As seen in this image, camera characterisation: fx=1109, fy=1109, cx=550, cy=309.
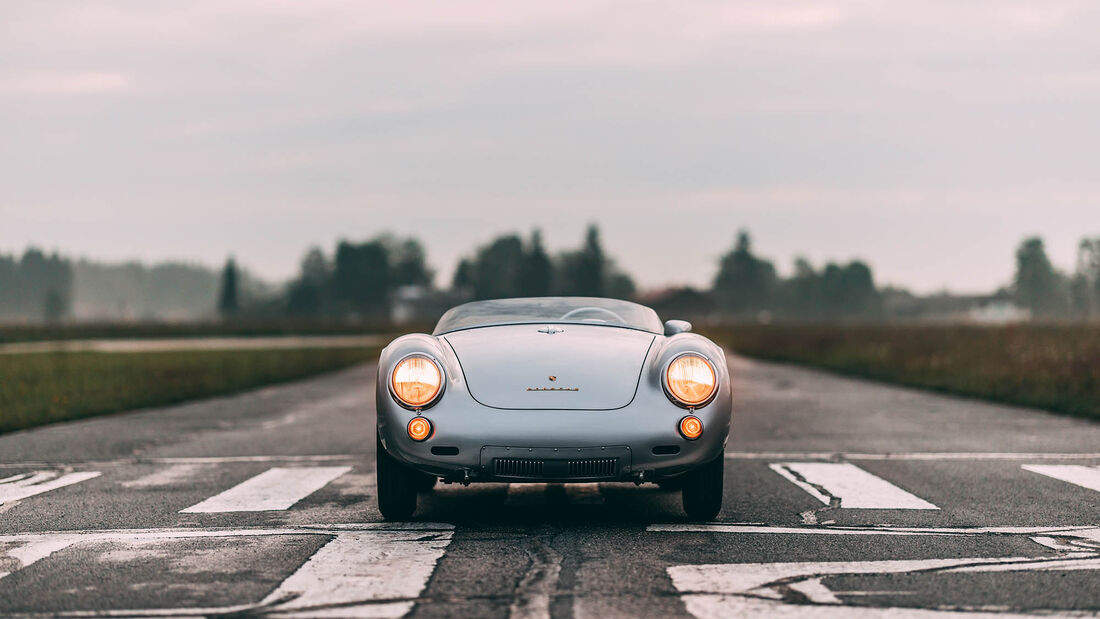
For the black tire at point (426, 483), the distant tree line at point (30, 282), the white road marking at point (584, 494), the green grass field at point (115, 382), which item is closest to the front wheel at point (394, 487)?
the black tire at point (426, 483)

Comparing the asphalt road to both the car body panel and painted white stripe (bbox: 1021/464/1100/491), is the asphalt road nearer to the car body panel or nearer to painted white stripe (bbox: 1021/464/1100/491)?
painted white stripe (bbox: 1021/464/1100/491)

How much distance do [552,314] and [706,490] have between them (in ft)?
5.15

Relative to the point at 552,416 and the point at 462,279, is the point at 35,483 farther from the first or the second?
the point at 462,279

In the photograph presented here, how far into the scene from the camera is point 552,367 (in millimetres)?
5766

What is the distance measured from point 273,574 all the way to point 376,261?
173m

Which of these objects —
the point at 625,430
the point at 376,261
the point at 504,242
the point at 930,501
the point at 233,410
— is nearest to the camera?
the point at 625,430

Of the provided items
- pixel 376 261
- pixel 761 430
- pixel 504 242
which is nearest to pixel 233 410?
pixel 761 430

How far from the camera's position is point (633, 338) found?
6.32 metres

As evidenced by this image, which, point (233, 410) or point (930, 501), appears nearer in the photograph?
point (930, 501)

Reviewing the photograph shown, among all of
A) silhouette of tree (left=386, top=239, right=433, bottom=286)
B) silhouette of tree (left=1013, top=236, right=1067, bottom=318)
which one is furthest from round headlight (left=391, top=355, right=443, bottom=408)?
silhouette of tree (left=1013, top=236, right=1067, bottom=318)

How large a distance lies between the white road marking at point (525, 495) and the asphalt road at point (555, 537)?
0.11 ft

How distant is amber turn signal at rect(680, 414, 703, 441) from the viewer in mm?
5602

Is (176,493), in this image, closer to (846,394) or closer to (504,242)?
(846,394)

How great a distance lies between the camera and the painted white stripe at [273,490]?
21.7 ft
